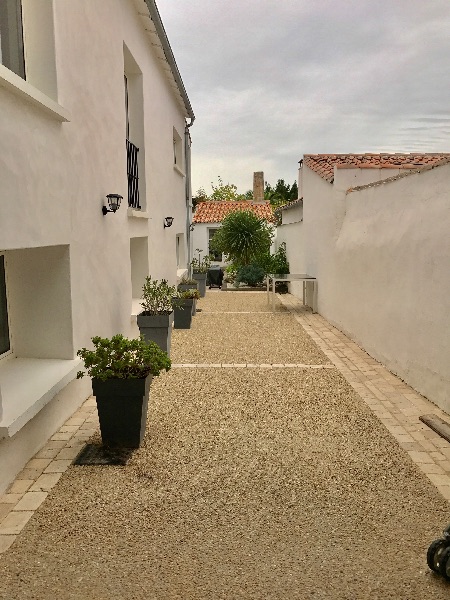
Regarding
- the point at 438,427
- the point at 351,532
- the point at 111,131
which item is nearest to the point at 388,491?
the point at 351,532

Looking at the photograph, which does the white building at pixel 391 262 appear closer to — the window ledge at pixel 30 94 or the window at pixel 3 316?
the window ledge at pixel 30 94

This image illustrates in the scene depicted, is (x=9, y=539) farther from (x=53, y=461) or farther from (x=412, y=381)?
(x=412, y=381)

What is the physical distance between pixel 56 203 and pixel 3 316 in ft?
4.05

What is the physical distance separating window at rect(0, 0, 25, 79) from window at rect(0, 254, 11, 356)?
5.55 feet

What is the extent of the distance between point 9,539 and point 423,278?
4973 millimetres

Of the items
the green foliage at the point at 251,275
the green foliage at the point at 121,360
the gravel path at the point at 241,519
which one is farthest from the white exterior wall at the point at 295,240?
the green foliage at the point at 121,360

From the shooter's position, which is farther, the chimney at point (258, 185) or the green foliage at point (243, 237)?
the chimney at point (258, 185)

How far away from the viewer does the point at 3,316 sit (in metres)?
4.84

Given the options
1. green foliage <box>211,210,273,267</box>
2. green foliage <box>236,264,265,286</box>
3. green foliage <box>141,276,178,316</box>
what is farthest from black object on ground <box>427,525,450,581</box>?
green foliage <box>211,210,273,267</box>

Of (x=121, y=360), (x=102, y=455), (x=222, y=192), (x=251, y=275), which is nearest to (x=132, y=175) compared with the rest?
(x=121, y=360)

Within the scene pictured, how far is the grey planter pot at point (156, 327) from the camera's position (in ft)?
24.9

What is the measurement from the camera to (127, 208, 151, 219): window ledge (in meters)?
7.50

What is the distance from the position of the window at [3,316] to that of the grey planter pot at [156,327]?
9.17 ft

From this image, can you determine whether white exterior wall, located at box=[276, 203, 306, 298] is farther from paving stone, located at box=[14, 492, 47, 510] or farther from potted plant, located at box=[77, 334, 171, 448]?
paving stone, located at box=[14, 492, 47, 510]
